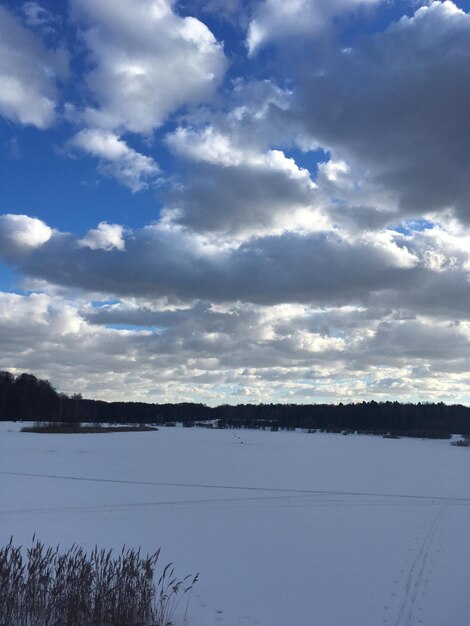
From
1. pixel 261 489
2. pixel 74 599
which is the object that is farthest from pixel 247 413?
pixel 74 599

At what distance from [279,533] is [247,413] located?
144065mm

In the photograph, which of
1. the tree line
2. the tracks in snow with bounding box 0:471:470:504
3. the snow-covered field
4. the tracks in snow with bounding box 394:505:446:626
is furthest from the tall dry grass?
the tree line

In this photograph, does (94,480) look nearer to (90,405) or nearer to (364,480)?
(364,480)

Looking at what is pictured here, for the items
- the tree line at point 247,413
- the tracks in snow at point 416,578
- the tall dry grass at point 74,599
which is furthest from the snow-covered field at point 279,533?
the tree line at point 247,413

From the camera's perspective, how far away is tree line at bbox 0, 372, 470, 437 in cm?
9338

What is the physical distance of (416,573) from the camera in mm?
8414

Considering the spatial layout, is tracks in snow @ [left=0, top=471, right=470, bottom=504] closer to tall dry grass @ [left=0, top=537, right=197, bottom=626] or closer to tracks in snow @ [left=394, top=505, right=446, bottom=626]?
tracks in snow @ [left=394, top=505, right=446, bottom=626]

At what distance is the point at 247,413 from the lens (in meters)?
153

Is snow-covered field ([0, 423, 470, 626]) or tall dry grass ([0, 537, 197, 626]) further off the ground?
tall dry grass ([0, 537, 197, 626])

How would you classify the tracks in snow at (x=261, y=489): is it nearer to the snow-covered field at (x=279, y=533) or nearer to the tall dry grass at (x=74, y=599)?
the snow-covered field at (x=279, y=533)

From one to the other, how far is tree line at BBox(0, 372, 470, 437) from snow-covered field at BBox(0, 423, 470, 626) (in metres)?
76.4

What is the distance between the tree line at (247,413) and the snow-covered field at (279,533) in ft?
251

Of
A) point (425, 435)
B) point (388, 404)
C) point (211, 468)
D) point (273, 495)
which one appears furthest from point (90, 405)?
point (273, 495)

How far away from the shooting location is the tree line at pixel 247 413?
93.4 metres
